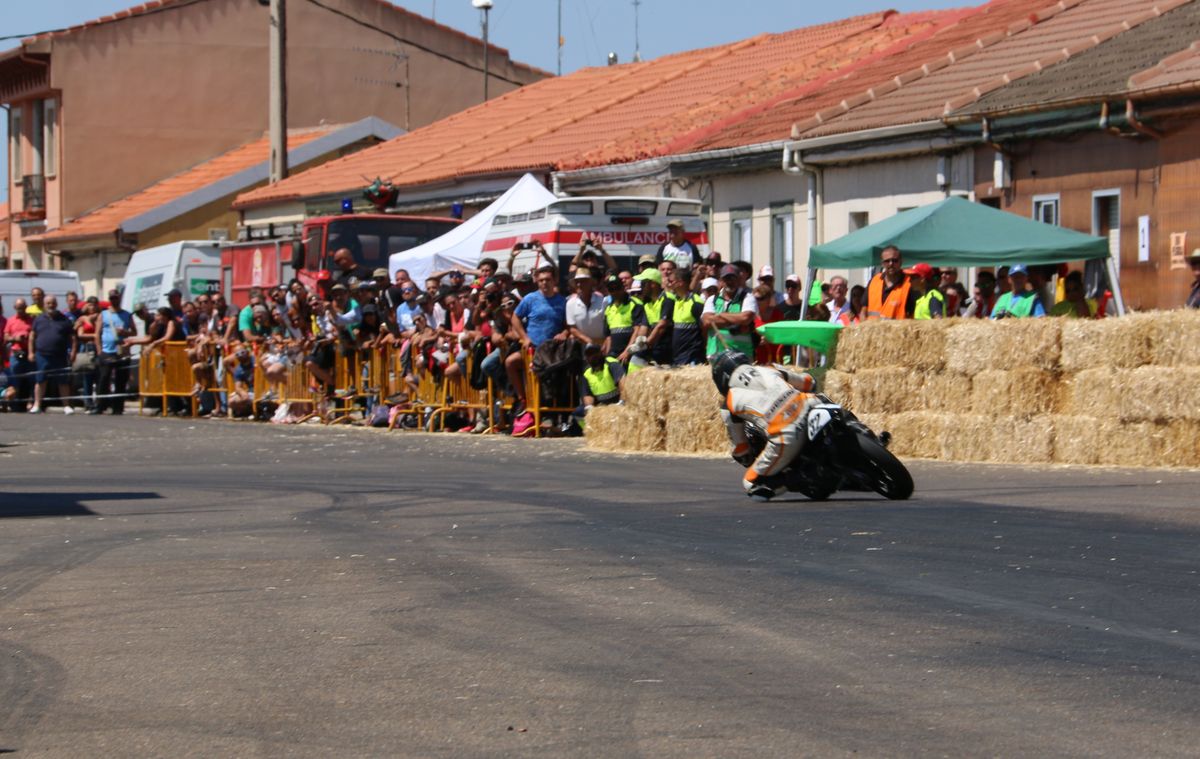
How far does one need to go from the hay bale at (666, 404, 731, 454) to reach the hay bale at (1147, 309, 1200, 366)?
4.43m

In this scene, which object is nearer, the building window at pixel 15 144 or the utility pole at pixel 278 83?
the utility pole at pixel 278 83

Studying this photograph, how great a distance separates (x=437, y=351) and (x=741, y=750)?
1795cm

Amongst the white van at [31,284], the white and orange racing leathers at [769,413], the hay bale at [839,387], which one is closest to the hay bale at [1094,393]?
the hay bale at [839,387]

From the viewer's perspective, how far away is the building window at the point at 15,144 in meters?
58.1

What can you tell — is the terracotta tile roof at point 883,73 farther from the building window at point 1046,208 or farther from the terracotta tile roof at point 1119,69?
the building window at point 1046,208

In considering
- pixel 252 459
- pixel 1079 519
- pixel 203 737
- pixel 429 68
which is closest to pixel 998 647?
pixel 203 737

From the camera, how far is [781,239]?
30.6 m

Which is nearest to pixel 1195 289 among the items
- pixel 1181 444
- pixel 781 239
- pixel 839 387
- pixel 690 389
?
pixel 1181 444

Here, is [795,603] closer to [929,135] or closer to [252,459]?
[252,459]

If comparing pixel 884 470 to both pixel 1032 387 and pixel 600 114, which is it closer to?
pixel 1032 387

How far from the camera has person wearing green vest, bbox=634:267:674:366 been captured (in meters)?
20.7

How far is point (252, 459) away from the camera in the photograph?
20016 mm

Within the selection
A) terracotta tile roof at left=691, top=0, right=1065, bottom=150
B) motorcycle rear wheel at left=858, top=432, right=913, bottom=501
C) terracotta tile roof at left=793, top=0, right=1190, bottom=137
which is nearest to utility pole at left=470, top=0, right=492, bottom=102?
terracotta tile roof at left=691, top=0, right=1065, bottom=150

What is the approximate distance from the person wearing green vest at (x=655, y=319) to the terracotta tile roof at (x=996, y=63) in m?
6.75
